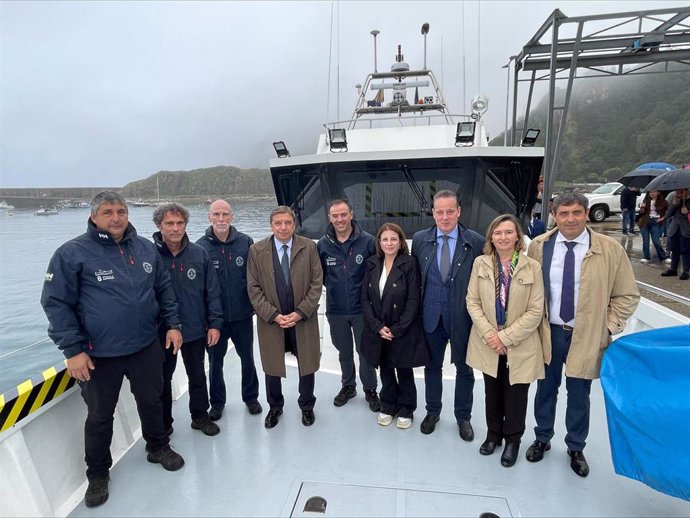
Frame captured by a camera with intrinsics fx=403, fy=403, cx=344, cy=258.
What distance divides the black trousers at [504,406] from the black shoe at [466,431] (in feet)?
0.45

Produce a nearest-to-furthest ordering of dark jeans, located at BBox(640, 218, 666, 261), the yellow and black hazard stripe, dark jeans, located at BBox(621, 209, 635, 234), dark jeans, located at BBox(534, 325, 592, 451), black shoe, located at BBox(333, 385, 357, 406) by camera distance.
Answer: the yellow and black hazard stripe → dark jeans, located at BBox(534, 325, 592, 451) → black shoe, located at BBox(333, 385, 357, 406) → dark jeans, located at BBox(640, 218, 666, 261) → dark jeans, located at BBox(621, 209, 635, 234)

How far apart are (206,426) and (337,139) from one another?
3.03m

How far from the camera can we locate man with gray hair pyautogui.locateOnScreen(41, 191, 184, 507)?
6.28 ft

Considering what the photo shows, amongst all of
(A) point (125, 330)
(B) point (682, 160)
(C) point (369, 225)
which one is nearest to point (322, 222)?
(C) point (369, 225)

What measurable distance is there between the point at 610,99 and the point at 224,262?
94707 mm

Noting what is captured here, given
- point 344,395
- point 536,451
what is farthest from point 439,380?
point 344,395

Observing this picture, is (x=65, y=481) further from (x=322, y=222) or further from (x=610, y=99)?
(x=610, y=99)

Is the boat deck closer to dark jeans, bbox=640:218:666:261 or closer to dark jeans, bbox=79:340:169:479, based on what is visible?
dark jeans, bbox=79:340:169:479

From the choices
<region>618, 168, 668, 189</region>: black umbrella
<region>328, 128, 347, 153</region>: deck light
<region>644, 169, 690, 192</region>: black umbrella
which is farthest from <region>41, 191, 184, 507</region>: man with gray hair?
<region>618, 168, 668, 189</region>: black umbrella

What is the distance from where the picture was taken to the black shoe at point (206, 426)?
2672mm

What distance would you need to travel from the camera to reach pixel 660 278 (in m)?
6.60

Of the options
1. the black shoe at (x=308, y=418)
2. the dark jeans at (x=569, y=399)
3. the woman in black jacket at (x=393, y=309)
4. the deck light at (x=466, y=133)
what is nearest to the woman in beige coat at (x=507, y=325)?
the dark jeans at (x=569, y=399)

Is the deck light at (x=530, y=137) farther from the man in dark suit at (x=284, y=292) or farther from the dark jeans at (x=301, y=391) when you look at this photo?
the dark jeans at (x=301, y=391)

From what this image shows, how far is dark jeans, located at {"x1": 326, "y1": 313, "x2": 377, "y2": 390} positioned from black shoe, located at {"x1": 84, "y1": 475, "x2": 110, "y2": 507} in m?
1.57
